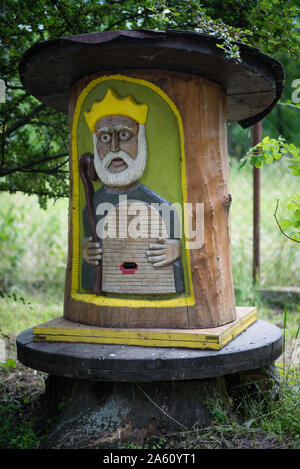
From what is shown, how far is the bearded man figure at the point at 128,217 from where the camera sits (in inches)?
108

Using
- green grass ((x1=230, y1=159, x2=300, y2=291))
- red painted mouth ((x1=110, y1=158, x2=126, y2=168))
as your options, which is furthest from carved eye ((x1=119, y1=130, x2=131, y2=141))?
green grass ((x1=230, y1=159, x2=300, y2=291))

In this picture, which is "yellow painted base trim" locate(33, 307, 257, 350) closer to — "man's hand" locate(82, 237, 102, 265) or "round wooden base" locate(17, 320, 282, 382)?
"round wooden base" locate(17, 320, 282, 382)

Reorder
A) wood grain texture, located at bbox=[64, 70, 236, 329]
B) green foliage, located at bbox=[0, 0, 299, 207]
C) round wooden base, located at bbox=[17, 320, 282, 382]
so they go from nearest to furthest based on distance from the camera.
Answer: round wooden base, located at bbox=[17, 320, 282, 382]
wood grain texture, located at bbox=[64, 70, 236, 329]
green foliage, located at bbox=[0, 0, 299, 207]

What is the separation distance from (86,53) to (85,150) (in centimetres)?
58

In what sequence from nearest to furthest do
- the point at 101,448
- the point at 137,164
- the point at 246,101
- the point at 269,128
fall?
the point at 101,448, the point at 137,164, the point at 246,101, the point at 269,128

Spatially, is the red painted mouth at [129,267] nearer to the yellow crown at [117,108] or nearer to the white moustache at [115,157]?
the white moustache at [115,157]

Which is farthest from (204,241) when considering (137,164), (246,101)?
(246,101)

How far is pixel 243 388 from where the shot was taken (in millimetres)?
2928

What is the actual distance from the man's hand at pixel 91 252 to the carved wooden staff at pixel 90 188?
3cm

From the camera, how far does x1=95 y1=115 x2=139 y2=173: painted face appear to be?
2.79 meters

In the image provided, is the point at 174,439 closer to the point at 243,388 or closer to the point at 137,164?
the point at 243,388

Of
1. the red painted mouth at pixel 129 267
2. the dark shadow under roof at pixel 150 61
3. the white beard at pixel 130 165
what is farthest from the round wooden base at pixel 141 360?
the dark shadow under roof at pixel 150 61

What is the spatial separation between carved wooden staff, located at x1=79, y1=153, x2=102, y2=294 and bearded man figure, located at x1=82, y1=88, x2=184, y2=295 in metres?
0.03

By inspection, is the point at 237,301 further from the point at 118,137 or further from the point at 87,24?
the point at 87,24
